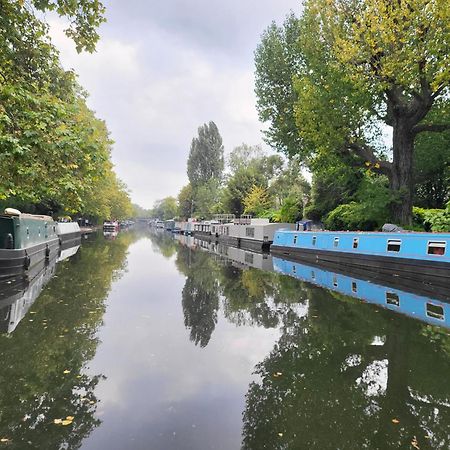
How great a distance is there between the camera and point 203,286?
14117 millimetres

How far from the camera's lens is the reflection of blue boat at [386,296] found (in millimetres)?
9531

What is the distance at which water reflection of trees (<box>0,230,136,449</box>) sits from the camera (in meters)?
3.87

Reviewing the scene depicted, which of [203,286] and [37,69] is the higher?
[37,69]

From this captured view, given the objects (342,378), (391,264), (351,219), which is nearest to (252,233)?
(351,219)

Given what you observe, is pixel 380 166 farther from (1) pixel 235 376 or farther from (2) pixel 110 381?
(2) pixel 110 381

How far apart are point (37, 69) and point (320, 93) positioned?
14.7m

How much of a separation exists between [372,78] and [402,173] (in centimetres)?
535

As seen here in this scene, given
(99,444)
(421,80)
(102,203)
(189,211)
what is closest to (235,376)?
(99,444)

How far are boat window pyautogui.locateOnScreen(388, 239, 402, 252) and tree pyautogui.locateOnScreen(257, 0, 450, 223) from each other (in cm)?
367

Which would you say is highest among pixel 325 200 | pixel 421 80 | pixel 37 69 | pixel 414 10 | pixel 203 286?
pixel 414 10

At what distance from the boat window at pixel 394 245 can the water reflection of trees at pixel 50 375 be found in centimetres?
1286

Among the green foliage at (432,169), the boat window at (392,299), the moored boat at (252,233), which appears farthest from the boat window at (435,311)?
the moored boat at (252,233)

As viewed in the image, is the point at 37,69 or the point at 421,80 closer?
the point at 37,69

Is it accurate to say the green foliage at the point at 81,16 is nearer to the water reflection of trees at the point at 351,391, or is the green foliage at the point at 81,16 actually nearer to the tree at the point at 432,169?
the water reflection of trees at the point at 351,391
